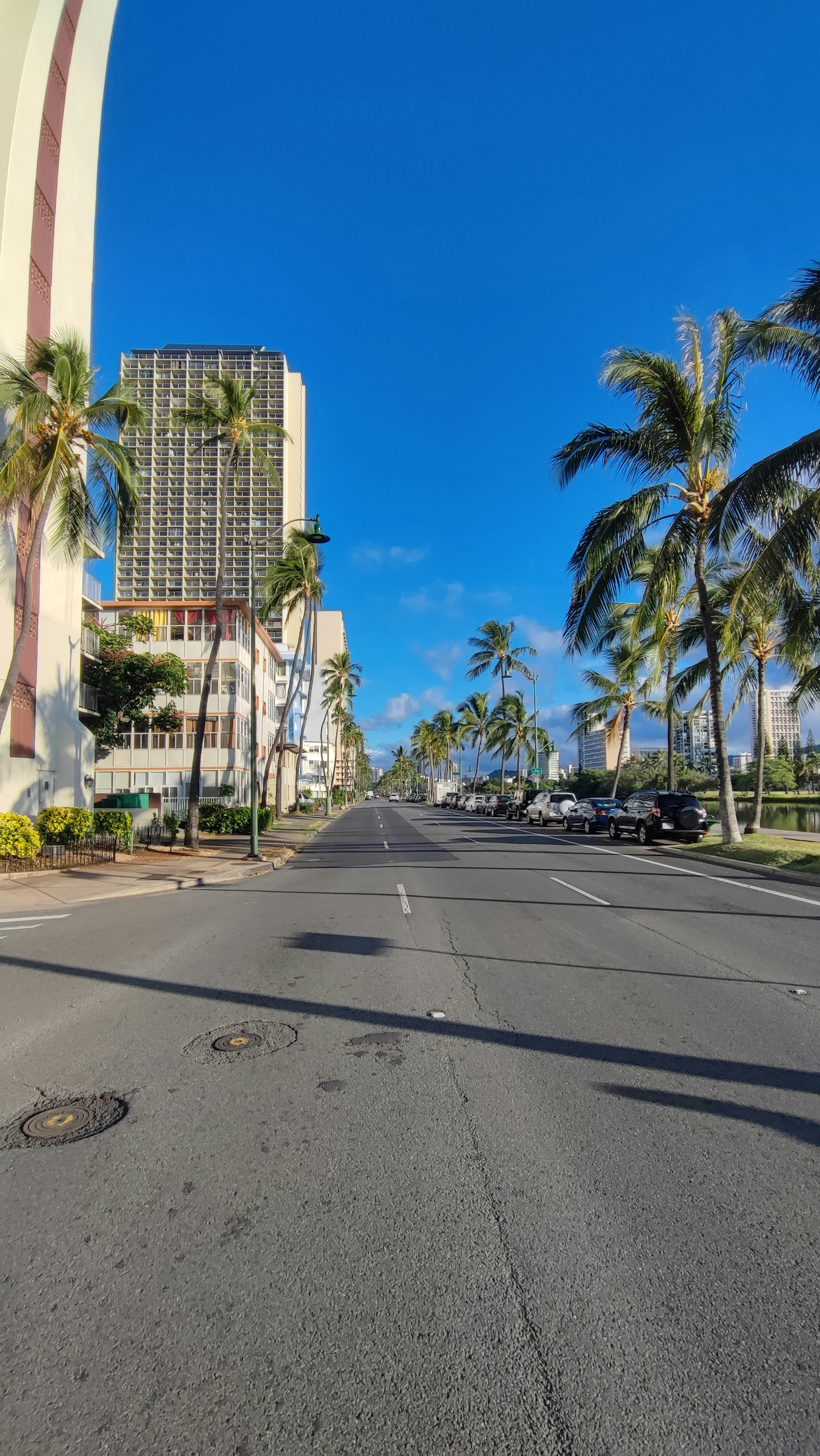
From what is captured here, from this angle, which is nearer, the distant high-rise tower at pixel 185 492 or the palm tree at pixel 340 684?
the palm tree at pixel 340 684

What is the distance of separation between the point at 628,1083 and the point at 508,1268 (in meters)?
1.96

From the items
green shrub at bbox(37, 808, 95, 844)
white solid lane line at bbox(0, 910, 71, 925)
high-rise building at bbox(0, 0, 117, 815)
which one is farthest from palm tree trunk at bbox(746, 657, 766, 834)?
high-rise building at bbox(0, 0, 117, 815)

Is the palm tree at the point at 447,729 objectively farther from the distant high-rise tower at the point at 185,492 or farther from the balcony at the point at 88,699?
the balcony at the point at 88,699

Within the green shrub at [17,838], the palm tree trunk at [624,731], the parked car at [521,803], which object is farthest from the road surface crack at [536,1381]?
the parked car at [521,803]

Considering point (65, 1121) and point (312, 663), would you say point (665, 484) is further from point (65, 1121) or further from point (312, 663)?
point (312, 663)

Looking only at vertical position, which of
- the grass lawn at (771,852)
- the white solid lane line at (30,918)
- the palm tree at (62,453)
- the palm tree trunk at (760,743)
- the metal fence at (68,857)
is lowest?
the white solid lane line at (30,918)

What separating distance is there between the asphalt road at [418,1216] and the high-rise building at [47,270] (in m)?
17.3

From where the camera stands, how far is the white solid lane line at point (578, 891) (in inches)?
471

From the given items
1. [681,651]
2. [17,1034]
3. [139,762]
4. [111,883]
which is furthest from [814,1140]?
[139,762]

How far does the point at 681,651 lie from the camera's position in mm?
28469

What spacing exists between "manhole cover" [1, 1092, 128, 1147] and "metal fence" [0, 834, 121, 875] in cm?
1386

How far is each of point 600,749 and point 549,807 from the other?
6368cm

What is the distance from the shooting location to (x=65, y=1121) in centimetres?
420

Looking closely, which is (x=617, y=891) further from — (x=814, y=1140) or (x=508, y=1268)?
(x=508, y=1268)
